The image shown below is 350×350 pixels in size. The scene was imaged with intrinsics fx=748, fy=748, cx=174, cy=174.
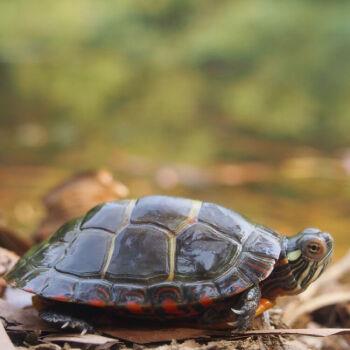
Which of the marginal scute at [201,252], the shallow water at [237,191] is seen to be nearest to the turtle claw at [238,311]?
the marginal scute at [201,252]

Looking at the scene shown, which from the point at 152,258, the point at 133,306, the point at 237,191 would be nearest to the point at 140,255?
the point at 152,258

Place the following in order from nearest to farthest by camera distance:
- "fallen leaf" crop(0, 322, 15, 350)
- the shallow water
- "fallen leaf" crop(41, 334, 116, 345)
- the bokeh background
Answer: "fallen leaf" crop(0, 322, 15, 350)
"fallen leaf" crop(41, 334, 116, 345)
the shallow water
the bokeh background

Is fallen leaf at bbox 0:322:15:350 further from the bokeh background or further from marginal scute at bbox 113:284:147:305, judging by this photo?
the bokeh background

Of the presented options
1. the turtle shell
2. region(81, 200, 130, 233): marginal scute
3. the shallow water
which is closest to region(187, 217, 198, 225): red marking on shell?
the turtle shell

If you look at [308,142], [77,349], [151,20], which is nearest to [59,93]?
[308,142]

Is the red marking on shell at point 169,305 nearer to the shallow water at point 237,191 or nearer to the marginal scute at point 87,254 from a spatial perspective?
the marginal scute at point 87,254

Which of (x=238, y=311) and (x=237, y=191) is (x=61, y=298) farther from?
(x=237, y=191)
